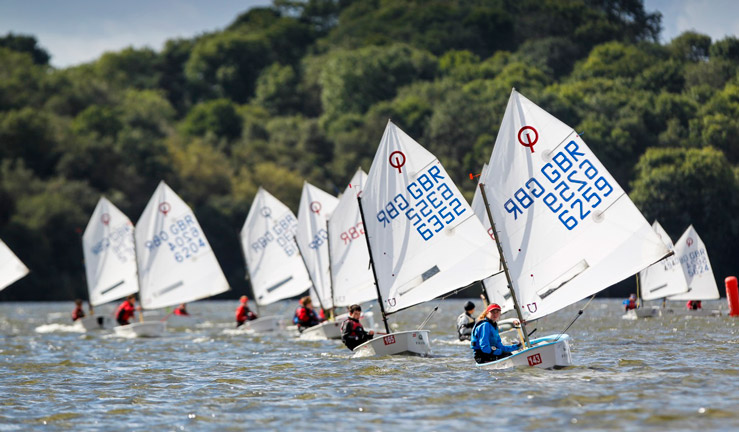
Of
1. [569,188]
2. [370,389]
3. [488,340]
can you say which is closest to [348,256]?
[488,340]

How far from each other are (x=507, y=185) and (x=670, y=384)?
4696mm

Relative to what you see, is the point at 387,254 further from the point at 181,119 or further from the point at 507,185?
the point at 181,119

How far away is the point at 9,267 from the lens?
36062 mm

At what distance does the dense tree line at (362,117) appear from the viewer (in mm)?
74750

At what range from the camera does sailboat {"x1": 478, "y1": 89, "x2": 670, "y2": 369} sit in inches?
739

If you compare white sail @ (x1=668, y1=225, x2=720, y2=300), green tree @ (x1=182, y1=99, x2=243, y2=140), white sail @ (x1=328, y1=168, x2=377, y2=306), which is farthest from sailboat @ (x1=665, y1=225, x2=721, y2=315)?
green tree @ (x1=182, y1=99, x2=243, y2=140)

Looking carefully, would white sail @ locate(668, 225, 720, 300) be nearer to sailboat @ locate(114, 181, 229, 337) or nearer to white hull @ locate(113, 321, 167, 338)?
sailboat @ locate(114, 181, 229, 337)

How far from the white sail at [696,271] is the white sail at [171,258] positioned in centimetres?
1770

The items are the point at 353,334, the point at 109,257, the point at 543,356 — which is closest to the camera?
the point at 543,356

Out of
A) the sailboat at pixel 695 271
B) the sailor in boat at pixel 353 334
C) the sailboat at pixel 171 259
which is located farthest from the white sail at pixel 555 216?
the sailboat at pixel 695 271

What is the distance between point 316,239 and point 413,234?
13.2 meters

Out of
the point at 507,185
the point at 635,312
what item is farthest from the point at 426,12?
the point at 507,185

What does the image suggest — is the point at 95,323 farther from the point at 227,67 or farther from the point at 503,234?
the point at 227,67

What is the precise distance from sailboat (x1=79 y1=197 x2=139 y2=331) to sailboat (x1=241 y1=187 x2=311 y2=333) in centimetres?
484
